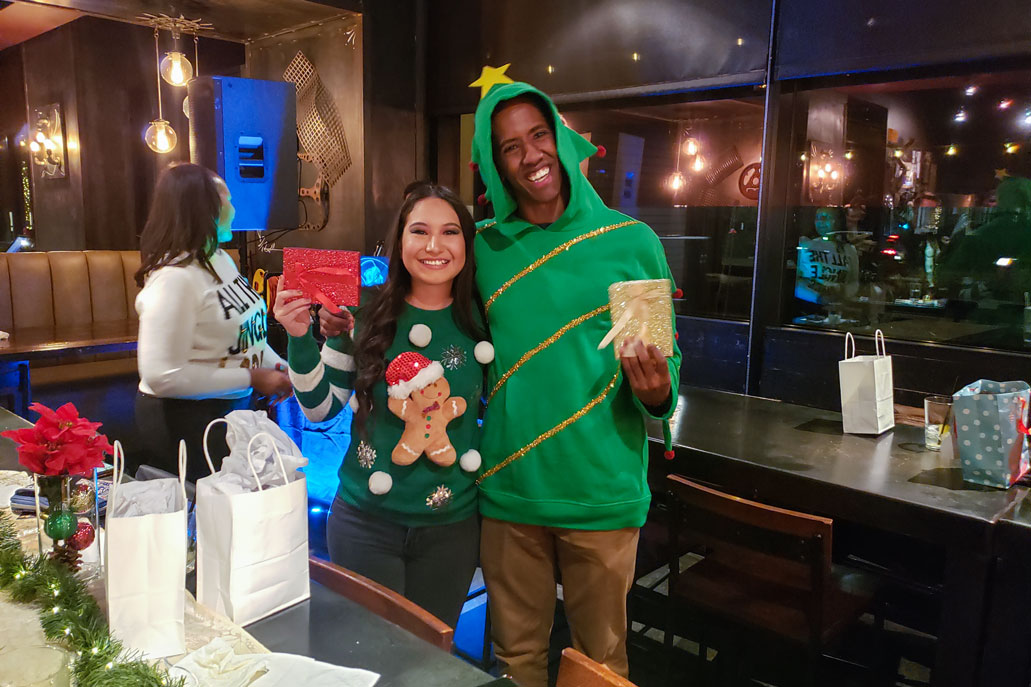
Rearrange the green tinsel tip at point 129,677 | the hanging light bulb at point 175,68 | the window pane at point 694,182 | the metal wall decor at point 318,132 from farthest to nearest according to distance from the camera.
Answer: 1. the hanging light bulb at point 175,68
2. the metal wall decor at point 318,132
3. the window pane at point 694,182
4. the green tinsel tip at point 129,677

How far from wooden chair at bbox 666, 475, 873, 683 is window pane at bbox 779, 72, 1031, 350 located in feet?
5.86

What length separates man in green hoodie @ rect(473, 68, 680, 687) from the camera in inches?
66.2

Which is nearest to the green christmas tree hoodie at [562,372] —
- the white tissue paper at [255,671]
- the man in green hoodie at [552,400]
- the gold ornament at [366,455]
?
the man in green hoodie at [552,400]

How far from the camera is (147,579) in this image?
3.68ft

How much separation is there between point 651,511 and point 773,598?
2.01 ft

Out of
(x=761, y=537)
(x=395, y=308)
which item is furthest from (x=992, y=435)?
(x=395, y=308)

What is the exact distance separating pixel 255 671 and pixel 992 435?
193 cm

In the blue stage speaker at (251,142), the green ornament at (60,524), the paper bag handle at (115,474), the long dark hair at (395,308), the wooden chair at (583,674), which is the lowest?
the wooden chair at (583,674)

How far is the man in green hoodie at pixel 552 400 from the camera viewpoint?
1682 millimetres

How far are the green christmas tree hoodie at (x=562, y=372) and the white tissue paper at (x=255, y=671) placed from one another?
2.20 feet

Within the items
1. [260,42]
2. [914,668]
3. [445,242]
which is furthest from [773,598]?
[260,42]

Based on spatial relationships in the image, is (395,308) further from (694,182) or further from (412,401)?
(694,182)

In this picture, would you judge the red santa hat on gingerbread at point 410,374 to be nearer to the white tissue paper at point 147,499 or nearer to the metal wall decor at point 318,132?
the white tissue paper at point 147,499

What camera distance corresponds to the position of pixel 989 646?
1.83 metres
